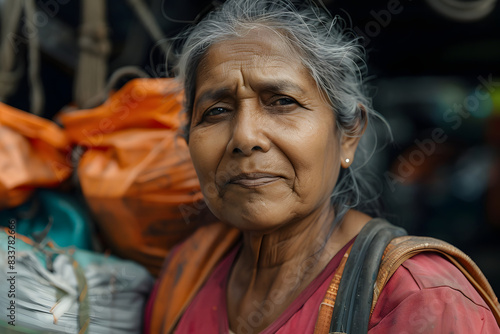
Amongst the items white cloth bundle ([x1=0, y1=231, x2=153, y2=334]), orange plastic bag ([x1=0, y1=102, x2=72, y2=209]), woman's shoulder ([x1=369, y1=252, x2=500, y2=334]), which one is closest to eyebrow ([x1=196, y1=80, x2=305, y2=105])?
woman's shoulder ([x1=369, y1=252, x2=500, y2=334])

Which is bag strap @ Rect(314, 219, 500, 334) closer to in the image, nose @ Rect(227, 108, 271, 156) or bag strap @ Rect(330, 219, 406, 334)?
bag strap @ Rect(330, 219, 406, 334)

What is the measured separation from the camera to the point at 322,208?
4.95ft

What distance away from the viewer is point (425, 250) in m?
1.19

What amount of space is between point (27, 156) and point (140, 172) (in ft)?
1.67

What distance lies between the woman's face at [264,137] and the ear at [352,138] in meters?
0.07

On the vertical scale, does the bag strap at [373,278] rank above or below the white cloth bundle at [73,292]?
above

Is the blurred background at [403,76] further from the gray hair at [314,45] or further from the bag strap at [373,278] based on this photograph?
the bag strap at [373,278]

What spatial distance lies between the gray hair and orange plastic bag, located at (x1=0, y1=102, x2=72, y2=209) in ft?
2.44

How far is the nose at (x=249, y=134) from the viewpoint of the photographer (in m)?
1.28

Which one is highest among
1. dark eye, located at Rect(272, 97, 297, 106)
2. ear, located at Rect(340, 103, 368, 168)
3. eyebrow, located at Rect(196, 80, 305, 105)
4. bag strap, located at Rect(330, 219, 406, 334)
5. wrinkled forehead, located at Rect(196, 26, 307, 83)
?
wrinkled forehead, located at Rect(196, 26, 307, 83)

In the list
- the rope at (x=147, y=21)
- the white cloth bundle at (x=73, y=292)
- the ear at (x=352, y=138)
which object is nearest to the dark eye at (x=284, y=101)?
the ear at (x=352, y=138)

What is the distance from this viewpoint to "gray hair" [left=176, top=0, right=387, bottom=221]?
1386 millimetres

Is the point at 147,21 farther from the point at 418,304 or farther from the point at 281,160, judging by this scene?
the point at 418,304

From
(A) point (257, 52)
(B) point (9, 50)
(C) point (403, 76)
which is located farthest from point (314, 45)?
(C) point (403, 76)
